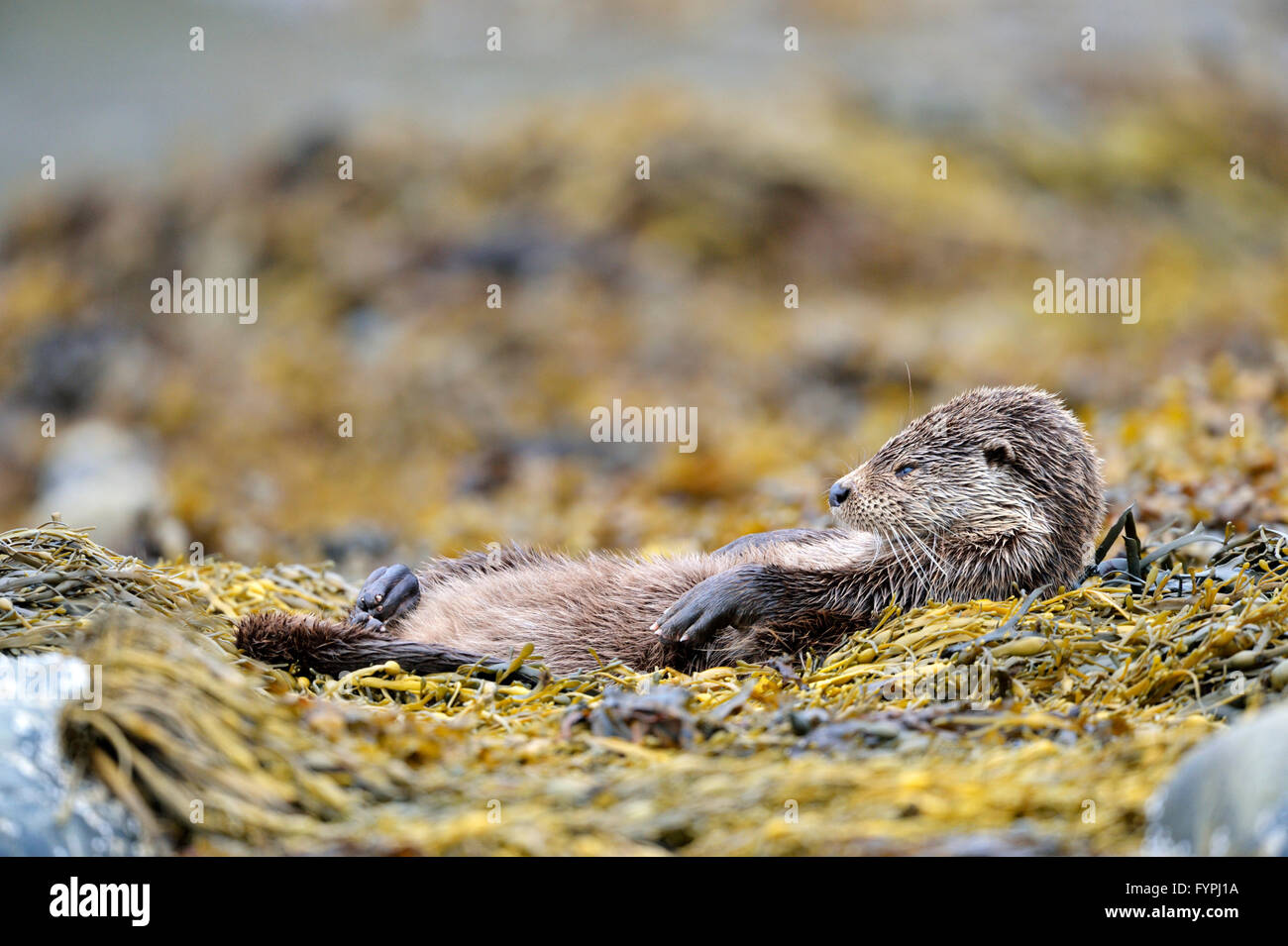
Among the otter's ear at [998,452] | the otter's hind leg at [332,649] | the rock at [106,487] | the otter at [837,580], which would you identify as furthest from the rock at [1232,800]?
the rock at [106,487]

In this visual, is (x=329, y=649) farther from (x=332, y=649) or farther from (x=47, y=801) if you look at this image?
(x=47, y=801)

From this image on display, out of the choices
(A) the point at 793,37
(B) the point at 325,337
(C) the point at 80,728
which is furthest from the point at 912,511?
(A) the point at 793,37

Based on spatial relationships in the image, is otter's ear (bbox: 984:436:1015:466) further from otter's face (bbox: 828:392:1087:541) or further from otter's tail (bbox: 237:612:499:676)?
otter's tail (bbox: 237:612:499:676)

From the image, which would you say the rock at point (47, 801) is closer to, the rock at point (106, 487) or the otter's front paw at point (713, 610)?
the otter's front paw at point (713, 610)

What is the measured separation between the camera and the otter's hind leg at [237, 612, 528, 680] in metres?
3.33

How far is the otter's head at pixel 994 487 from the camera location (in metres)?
3.65

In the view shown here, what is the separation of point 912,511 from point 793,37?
12081 millimetres

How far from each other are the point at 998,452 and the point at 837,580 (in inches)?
26.6

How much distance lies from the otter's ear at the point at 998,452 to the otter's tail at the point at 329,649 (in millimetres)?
1714

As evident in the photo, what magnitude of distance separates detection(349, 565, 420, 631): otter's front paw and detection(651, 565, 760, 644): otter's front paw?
108 cm

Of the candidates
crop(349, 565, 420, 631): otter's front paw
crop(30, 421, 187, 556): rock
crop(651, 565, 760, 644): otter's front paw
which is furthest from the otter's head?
crop(30, 421, 187, 556): rock

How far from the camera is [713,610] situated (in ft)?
11.5

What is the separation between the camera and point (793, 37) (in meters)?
14.4
